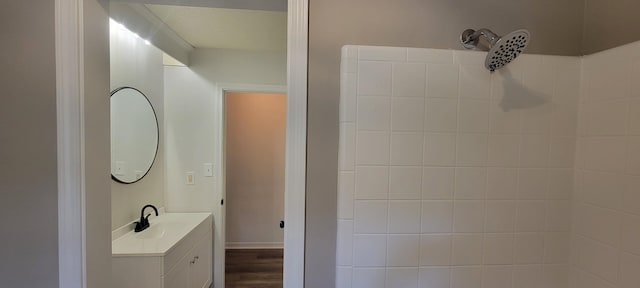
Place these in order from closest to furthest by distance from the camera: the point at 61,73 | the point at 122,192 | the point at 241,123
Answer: the point at 61,73 < the point at 122,192 < the point at 241,123

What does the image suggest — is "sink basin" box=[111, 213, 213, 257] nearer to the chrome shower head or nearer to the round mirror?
the round mirror

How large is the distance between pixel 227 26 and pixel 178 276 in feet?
6.15

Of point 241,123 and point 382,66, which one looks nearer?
point 382,66

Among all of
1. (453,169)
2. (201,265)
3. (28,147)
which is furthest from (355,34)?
(201,265)

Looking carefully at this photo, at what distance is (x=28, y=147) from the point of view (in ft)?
2.96

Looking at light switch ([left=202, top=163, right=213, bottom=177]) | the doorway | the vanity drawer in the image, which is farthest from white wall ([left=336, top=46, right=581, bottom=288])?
the doorway

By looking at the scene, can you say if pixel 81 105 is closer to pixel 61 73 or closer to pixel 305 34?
pixel 61 73

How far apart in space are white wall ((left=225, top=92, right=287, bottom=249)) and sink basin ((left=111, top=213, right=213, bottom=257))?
1.09 m

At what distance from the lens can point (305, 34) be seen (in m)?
0.91

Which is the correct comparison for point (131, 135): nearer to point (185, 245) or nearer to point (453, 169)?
point (185, 245)

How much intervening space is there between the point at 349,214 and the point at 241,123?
284 centimetres

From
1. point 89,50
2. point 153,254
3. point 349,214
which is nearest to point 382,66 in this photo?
point 349,214

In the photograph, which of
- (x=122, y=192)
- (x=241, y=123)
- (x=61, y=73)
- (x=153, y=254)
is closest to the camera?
(x=61, y=73)

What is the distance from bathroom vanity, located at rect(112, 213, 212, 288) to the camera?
1.63m
